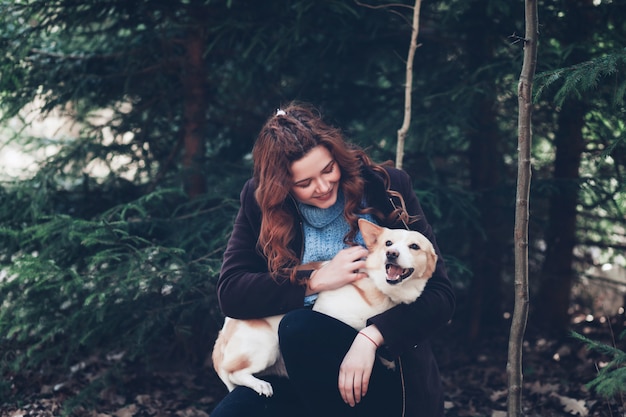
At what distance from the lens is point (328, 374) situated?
2379 mm

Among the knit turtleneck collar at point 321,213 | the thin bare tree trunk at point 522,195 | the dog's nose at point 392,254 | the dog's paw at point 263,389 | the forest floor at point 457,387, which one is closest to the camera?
the dog's nose at point 392,254

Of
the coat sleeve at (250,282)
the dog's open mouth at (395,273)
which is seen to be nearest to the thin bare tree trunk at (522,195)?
the dog's open mouth at (395,273)

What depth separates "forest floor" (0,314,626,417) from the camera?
3797mm

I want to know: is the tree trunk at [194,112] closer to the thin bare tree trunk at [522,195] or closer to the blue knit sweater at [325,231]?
the blue knit sweater at [325,231]

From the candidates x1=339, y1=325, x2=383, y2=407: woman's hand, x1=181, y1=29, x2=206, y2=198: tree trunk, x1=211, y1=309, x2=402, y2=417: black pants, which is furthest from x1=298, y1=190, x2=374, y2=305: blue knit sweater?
x1=181, y1=29, x2=206, y2=198: tree trunk

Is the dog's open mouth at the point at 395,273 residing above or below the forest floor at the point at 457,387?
above

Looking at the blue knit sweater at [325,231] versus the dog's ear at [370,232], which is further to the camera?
the blue knit sweater at [325,231]

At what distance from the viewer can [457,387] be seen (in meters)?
4.29

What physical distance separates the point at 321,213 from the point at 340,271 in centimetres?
31

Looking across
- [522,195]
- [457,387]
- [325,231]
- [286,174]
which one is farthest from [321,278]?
[457,387]

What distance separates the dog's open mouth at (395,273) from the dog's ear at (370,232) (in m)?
0.15

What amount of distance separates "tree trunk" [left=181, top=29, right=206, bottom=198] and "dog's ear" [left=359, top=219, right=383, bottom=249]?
2.33 metres

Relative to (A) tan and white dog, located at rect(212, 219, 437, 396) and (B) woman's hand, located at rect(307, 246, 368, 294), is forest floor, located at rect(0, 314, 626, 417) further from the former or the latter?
(B) woman's hand, located at rect(307, 246, 368, 294)

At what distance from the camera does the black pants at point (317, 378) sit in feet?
7.80
